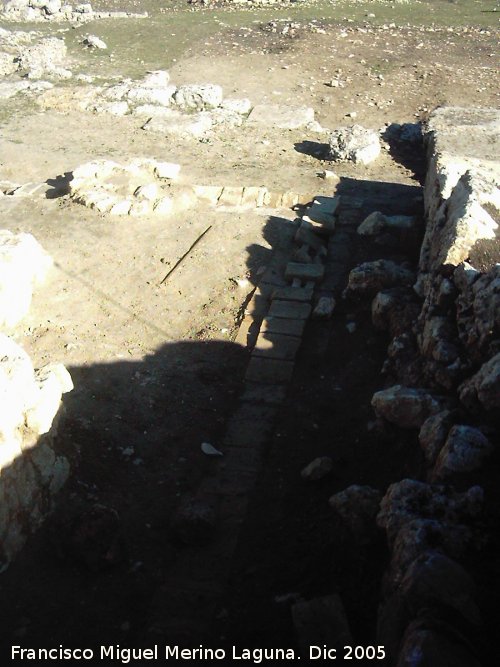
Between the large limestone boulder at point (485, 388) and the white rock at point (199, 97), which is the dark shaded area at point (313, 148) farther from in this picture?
the large limestone boulder at point (485, 388)

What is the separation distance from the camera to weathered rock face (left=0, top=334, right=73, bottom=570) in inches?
191

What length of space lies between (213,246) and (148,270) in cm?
97

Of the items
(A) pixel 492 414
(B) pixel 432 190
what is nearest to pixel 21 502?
(A) pixel 492 414

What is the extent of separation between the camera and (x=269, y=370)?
7.21 m

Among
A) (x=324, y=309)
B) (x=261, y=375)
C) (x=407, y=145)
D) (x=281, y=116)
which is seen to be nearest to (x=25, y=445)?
(x=261, y=375)

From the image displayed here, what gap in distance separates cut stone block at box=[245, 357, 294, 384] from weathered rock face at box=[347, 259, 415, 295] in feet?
4.44

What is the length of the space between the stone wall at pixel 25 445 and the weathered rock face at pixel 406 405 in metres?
2.57

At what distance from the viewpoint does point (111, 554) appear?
5.04 meters

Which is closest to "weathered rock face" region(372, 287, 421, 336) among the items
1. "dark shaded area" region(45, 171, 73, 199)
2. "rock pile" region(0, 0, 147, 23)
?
"dark shaded area" region(45, 171, 73, 199)

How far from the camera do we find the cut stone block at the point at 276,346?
7.39m

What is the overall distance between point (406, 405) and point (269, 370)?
2002mm

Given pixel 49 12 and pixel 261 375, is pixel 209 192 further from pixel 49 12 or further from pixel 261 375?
pixel 49 12

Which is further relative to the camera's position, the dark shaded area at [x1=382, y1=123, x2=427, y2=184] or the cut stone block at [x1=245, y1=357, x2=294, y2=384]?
the dark shaded area at [x1=382, y1=123, x2=427, y2=184]

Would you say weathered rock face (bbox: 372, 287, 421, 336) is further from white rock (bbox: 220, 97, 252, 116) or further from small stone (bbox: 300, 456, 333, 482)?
white rock (bbox: 220, 97, 252, 116)
